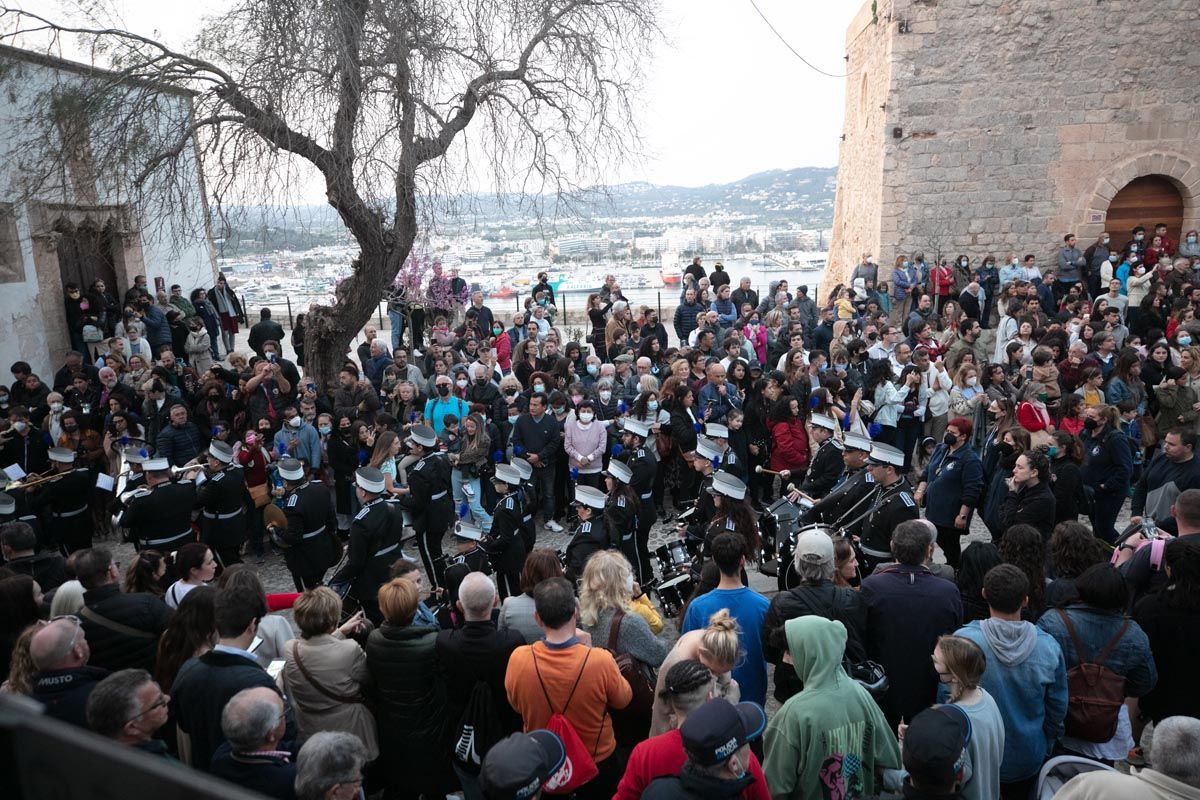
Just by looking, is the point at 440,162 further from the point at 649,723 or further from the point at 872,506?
the point at 649,723

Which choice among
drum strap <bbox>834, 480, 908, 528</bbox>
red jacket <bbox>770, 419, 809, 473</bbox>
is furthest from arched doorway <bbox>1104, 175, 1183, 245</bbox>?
drum strap <bbox>834, 480, 908, 528</bbox>

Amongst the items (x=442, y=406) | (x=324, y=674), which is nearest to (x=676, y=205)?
(x=442, y=406)

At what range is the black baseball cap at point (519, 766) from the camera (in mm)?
2715

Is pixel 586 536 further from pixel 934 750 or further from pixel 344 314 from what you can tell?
pixel 344 314

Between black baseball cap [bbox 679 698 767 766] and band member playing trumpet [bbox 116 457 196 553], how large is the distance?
5306 mm

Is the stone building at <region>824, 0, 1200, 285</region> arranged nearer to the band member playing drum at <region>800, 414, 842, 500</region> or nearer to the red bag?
the band member playing drum at <region>800, 414, 842, 500</region>

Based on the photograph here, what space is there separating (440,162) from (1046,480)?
6.95 m

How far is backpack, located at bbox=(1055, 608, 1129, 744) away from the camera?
12.3ft

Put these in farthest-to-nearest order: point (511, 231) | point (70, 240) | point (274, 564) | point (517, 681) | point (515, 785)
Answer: point (70, 240) < point (511, 231) < point (274, 564) < point (517, 681) < point (515, 785)

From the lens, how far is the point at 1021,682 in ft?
11.9

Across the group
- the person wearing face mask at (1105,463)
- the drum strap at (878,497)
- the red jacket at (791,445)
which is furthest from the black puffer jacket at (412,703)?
the person wearing face mask at (1105,463)

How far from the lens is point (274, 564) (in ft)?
27.2

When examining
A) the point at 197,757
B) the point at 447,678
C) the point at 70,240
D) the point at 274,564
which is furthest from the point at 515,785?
the point at 70,240

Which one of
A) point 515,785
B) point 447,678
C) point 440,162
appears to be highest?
point 440,162
